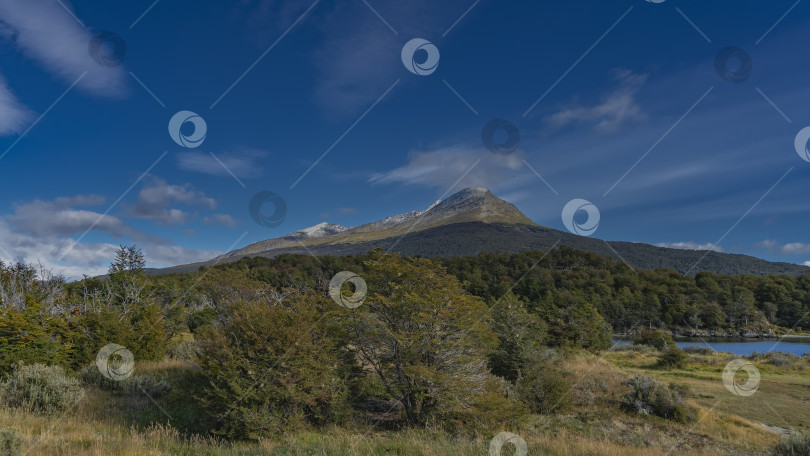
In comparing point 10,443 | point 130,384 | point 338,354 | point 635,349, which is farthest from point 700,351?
point 10,443

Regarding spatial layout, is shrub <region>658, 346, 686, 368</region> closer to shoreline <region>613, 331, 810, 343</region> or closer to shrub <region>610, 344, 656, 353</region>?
shrub <region>610, 344, 656, 353</region>

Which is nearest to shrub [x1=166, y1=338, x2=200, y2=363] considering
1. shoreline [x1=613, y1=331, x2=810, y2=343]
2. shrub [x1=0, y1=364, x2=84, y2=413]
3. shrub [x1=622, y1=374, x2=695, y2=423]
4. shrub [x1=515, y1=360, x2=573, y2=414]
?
shrub [x1=0, y1=364, x2=84, y2=413]

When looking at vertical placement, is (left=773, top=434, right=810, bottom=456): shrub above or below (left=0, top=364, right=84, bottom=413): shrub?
below

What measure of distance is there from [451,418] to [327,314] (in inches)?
179

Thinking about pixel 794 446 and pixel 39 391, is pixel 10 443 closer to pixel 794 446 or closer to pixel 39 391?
pixel 39 391

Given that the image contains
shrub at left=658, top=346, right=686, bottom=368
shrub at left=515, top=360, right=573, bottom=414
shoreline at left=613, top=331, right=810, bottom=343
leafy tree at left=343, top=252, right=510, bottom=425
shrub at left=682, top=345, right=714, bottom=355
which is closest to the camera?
leafy tree at left=343, top=252, right=510, bottom=425

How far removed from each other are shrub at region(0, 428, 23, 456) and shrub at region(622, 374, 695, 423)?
17.6 metres

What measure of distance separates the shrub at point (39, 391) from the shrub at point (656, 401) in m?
18.5

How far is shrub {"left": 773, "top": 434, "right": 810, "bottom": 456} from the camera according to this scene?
25.6 ft

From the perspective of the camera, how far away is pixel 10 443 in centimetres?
498

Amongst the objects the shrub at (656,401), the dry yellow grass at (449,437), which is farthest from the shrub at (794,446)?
the shrub at (656,401)

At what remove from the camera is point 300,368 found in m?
9.58

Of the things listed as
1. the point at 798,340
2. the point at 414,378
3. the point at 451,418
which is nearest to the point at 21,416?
the point at 414,378

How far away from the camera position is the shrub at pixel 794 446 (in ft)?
25.6
